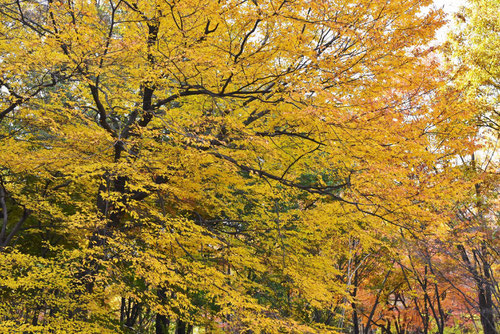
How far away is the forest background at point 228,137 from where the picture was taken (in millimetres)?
6145

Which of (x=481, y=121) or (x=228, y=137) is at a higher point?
(x=481, y=121)

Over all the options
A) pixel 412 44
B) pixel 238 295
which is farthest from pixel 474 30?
pixel 238 295

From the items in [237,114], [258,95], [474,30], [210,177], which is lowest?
[210,177]

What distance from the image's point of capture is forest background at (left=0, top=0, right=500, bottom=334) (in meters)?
6.14

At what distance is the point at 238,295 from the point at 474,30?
29.9 ft

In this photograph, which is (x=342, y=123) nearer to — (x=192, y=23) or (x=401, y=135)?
(x=401, y=135)

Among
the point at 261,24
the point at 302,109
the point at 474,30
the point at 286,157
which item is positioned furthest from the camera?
the point at 474,30

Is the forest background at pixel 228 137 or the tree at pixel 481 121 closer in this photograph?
the forest background at pixel 228 137

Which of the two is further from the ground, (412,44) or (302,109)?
(412,44)

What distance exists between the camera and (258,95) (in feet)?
23.5

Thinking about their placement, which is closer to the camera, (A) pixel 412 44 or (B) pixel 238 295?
(A) pixel 412 44

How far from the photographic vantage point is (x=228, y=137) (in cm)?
715

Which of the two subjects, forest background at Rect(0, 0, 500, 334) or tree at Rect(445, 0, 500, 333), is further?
tree at Rect(445, 0, 500, 333)

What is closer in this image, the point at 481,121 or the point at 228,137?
the point at 228,137
